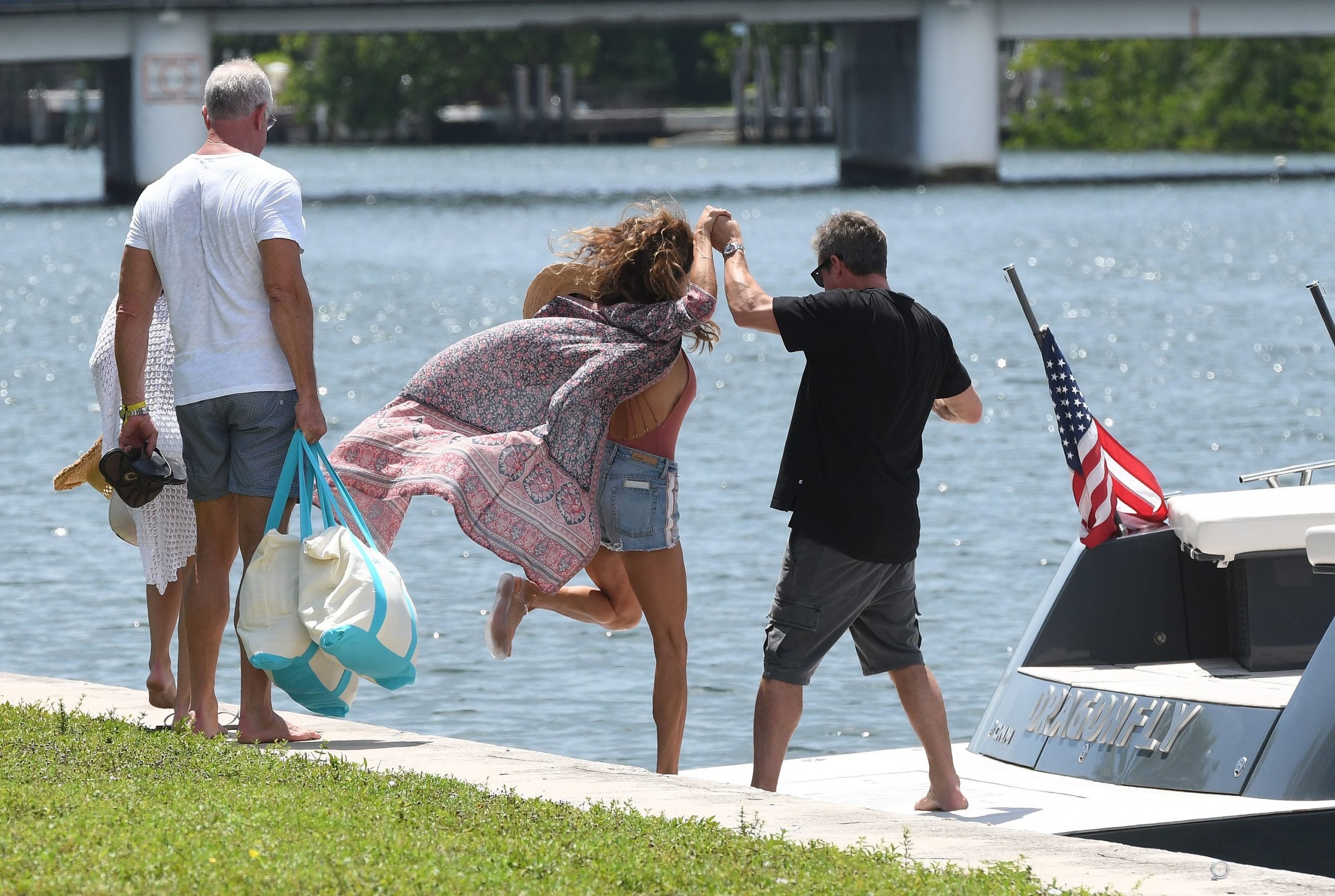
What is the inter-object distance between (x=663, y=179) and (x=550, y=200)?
45.8ft

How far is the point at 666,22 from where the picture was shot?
57.8m

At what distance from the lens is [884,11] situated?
5853 cm

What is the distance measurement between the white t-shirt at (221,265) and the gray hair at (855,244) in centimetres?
157

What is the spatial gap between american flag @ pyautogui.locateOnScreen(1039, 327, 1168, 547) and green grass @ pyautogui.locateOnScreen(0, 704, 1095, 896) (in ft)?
8.26

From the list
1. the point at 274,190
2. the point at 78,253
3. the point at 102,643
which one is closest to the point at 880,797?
the point at 274,190

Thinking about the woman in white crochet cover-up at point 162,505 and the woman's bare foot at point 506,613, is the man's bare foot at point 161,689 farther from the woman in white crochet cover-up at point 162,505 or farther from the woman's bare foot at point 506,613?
the woman's bare foot at point 506,613

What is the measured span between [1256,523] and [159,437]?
3499mm

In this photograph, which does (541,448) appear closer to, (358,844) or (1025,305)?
(358,844)

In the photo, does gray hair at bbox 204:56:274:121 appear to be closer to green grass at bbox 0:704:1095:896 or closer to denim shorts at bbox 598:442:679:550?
denim shorts at bbox 598:442:679:550

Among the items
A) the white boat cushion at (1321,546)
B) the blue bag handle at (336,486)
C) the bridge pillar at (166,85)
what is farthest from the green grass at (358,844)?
the bridge pillar at (166,85)

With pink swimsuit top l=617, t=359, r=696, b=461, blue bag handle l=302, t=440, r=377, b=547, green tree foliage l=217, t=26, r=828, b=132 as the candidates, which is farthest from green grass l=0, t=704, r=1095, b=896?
green tree foliage l=217, t=26, r=828, b=132

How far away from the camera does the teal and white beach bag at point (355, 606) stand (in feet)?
19.9

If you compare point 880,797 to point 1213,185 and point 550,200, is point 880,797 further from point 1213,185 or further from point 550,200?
point 1213,185

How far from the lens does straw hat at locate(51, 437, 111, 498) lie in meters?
7.38
